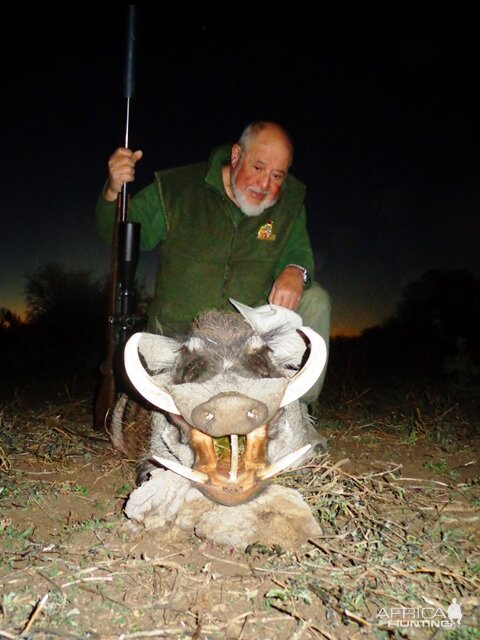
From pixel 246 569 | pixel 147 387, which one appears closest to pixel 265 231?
pixel 147 387

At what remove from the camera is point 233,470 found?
1821 millimetres

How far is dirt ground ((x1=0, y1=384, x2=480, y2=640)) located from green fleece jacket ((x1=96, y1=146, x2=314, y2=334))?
1.48 meters

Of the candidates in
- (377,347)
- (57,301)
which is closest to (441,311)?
(377,347)

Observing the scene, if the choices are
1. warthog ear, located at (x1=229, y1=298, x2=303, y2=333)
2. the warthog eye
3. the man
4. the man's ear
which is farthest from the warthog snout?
the man's ear

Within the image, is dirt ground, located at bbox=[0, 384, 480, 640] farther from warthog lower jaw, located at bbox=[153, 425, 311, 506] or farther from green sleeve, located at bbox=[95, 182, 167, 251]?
green sleeve, located at bbox=[95, 182, 167, 251]

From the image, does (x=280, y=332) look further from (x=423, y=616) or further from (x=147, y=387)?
(x=423, y=616)

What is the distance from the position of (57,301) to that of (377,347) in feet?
32.4

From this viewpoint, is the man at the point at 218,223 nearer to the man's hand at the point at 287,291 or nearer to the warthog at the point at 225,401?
the man's hand at the point at 287,291

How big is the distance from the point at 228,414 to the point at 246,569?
555mm

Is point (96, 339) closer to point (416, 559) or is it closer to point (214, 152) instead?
point (214, 152)

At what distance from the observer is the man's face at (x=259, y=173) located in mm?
3732

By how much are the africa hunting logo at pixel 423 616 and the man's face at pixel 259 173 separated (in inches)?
114

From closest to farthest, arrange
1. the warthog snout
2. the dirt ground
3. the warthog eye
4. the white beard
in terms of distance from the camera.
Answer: the dirt ground → the warthog snout → the warthog eye → the white beard

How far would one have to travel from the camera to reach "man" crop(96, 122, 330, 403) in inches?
149
